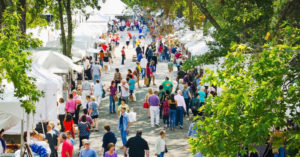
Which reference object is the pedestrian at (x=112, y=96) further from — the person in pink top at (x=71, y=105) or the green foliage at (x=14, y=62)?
the green foliage at (x=14, y=62)

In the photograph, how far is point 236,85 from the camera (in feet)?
28.4

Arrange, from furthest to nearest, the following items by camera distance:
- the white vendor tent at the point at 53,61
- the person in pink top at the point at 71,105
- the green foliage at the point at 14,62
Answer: the white vendor tent at the point at 53,61 → the person in pink top at the point at 71,105 → the green foliage at the point at 14,62

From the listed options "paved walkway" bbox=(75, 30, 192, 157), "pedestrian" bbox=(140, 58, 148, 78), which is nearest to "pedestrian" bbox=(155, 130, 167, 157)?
"paved walkway" bbox=(75, 30, 192, 157)

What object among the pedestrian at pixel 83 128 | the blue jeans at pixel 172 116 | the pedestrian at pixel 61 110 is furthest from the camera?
the blue jeans at pixel 172 116

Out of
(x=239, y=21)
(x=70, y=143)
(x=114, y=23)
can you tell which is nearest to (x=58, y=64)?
(x=239, y=21)

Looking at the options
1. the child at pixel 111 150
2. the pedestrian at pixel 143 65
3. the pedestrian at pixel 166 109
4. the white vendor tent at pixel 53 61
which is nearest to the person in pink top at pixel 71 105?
the white vendor tent at pixel 53 61

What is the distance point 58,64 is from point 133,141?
850 cm

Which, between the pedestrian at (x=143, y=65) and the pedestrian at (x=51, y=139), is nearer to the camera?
the pedestrian at (x=51, y=139)

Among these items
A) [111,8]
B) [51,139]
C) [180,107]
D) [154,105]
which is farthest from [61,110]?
[111,8]

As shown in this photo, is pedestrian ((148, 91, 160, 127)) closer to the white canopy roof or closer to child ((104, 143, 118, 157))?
child ((104, 143, 118, 157))

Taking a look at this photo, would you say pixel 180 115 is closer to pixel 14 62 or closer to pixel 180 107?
pixel 180 107

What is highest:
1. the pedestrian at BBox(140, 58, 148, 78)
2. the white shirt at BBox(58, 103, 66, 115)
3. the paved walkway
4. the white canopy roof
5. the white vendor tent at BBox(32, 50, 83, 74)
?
the white canopy roof

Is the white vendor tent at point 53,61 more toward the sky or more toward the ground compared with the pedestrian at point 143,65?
more toward the sky

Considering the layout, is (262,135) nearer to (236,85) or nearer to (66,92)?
(236,85)
